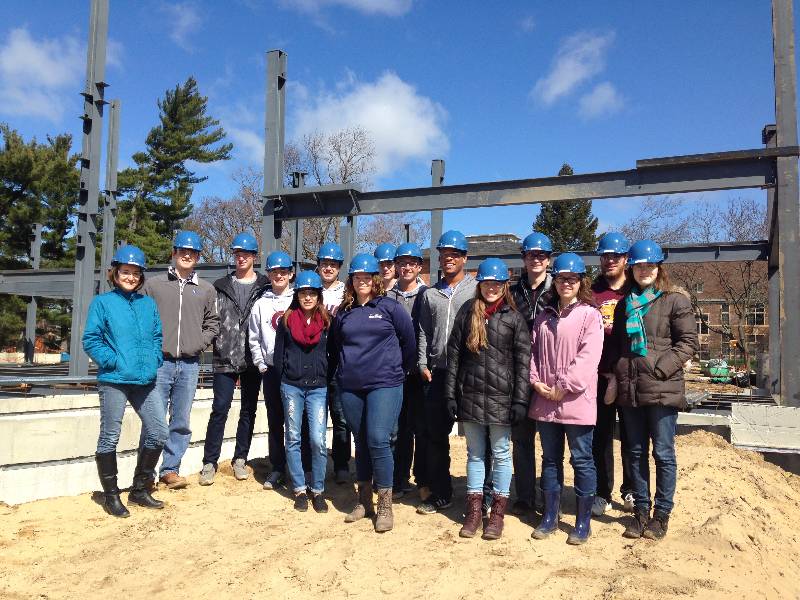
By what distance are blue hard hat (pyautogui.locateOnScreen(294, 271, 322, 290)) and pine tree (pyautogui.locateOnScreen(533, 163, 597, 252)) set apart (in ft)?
128

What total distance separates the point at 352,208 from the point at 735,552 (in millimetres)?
7111

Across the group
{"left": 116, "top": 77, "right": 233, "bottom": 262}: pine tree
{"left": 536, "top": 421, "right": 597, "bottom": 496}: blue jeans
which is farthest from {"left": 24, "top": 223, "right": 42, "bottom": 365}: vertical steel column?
{"left": 536, "top": 421, "right": 597, "bottom": 496}: blue jeans

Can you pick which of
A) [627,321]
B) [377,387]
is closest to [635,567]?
[627,321]

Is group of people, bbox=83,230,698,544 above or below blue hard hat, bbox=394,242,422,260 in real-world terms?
below

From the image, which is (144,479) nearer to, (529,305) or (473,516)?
(473,516)

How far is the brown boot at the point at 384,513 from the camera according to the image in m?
4.54

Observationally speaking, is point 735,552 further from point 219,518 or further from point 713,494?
point 219,518

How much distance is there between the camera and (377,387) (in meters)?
4.65

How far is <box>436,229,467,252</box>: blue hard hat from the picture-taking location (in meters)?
4.86

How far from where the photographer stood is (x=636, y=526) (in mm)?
4488

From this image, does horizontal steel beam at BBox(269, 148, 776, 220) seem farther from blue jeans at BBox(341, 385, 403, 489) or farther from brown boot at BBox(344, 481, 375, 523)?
brown boot at BBox(344, 481, 375, 523)

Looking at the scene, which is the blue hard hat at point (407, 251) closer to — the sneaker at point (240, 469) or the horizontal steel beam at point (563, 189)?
the sneaker at point (240, 469)

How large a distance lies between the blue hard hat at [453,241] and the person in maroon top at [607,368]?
3.67 feet

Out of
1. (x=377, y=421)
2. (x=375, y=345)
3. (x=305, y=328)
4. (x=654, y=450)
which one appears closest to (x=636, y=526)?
(x=654, y=450)
